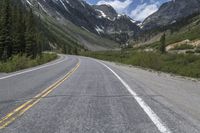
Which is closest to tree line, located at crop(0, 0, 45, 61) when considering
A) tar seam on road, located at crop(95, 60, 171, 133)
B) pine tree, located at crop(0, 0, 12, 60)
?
pine tree, located at crop(0, 0, 12, 60)

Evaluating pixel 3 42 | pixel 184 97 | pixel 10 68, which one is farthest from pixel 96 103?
pixel 3 42

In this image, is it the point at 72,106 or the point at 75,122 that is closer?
the point at 75,122

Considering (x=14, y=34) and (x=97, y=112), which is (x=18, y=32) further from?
(x=97, y=112)

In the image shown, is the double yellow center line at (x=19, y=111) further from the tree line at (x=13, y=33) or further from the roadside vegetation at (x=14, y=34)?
the tree line at (x=13, y=33)

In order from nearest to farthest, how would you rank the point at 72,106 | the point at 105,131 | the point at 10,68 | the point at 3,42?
the point at 105,131
the point at 72,106
the point at 10,68
the point at 3,42

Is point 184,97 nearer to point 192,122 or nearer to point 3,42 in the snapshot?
point 192,122

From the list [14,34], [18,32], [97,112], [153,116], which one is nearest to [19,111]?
[97,112]

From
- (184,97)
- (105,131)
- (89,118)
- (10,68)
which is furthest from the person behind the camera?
(10,68)

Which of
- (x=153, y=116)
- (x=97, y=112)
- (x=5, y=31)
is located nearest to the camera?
(x=153, y=116)

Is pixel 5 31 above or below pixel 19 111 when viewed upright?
above

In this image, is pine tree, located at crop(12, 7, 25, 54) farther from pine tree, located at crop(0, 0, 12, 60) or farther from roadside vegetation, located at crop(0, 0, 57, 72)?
pine tree, located at crop(0, 0, 12, 60)

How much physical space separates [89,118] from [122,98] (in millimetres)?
3340

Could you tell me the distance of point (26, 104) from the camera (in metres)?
9.20

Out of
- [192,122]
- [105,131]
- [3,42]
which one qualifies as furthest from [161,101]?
[3,42]
